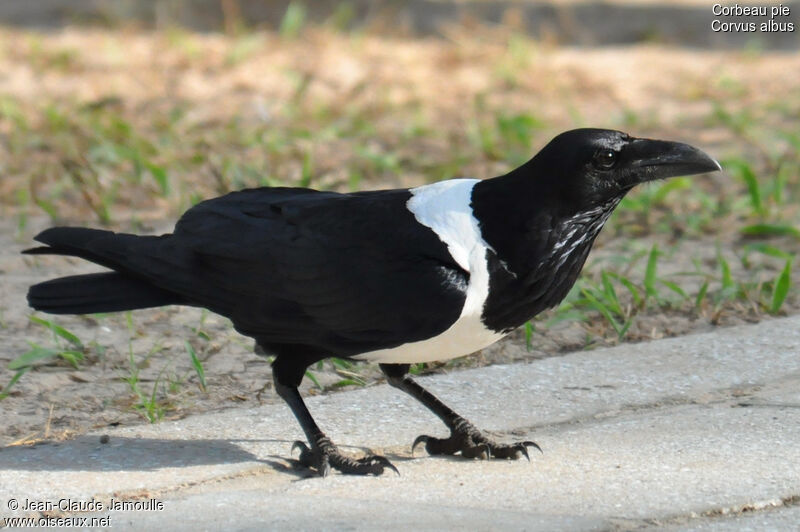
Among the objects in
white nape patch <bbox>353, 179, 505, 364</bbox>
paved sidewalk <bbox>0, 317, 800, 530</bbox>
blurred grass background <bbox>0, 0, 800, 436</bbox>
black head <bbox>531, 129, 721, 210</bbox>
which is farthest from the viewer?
blurred grass background <bbox>0, 0, 800, 436</bbox>

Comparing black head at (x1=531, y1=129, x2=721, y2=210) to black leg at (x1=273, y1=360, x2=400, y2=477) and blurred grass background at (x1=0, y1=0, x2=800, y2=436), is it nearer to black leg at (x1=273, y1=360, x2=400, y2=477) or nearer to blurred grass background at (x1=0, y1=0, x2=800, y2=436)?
black leg at (x1=273, y1=360, x2=400, y2=477)

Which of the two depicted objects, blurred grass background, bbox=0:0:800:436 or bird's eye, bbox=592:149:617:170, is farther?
blurred grass background, bbox=0:0:800:436

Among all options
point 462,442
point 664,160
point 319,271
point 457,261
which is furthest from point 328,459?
point 664,160

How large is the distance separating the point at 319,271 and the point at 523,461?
732 millimetres

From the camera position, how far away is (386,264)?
3213 mm

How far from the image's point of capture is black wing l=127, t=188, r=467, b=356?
124 inches

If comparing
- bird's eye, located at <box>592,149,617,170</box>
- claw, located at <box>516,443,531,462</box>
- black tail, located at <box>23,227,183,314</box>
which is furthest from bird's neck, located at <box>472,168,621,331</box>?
black tail, located at <box>23,227,183,314</box>

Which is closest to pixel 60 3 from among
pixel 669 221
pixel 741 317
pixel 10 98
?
pixel 10 98

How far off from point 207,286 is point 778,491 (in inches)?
60.6

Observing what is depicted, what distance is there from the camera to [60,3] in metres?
9.67

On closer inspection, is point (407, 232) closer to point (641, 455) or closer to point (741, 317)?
point (641, 455)

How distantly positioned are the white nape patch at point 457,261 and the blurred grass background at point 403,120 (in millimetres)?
699

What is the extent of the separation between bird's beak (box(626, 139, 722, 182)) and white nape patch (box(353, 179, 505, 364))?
17.6 inches

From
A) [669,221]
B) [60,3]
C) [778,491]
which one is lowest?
[778,491]
